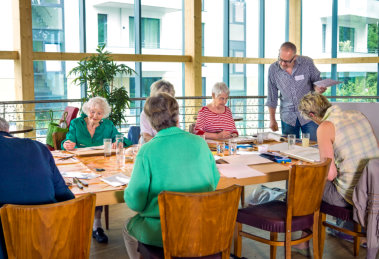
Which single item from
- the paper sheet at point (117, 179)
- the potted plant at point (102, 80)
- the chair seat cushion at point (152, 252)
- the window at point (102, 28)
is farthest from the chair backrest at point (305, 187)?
the window at point (102, 28)

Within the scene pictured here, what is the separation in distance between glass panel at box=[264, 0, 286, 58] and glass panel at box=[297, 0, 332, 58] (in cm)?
51

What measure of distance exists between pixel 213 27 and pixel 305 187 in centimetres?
812

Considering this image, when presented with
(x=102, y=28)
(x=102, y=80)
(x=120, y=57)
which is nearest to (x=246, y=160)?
(x=102, y=80)

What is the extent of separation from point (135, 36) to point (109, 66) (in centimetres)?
269

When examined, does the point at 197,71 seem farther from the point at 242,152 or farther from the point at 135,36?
the point at 242,152

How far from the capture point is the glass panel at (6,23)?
296 inches

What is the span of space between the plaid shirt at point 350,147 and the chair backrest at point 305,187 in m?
0.26

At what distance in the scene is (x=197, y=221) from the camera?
1896 mm

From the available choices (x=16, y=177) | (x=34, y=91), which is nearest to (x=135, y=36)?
(x=34, y=91)

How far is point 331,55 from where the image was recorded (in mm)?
10695

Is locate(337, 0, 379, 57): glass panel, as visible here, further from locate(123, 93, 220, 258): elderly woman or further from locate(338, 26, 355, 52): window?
locate(123, 93, 220, 258): elderly woman

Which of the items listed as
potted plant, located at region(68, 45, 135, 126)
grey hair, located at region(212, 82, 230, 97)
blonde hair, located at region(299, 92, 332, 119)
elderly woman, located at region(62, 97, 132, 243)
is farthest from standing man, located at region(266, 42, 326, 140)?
potted plant, located at region(68, 45, 135, 126)

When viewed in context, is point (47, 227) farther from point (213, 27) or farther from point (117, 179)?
point (213, 27)

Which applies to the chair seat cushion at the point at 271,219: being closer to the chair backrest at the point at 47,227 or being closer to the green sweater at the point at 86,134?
the chair backrest at the point at 47,227
